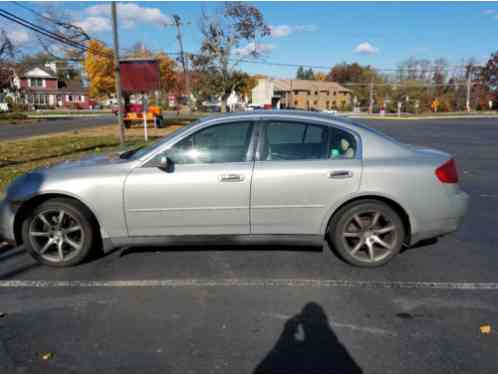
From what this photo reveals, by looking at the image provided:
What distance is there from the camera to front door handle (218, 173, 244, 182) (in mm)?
3625

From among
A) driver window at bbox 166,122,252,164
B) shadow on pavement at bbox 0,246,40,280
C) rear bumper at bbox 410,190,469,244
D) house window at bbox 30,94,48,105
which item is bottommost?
shadow on pavement at bbox 0,246,40,280

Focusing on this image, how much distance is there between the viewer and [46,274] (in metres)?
3.74

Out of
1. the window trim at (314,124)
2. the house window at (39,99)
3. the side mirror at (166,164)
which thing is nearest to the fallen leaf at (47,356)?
the side mirror at (166,164)

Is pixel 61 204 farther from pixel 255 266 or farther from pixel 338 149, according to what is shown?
pixel 338 149

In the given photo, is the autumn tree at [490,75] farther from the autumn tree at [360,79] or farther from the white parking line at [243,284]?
the white parking line at [243,284]

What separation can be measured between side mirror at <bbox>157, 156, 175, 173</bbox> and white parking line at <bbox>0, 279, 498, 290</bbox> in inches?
42.6

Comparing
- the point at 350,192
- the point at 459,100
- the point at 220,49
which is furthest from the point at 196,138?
the point at 459,100

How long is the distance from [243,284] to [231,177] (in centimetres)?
104

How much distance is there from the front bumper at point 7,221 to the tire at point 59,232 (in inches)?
4.5

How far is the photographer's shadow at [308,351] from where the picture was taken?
7.79ft

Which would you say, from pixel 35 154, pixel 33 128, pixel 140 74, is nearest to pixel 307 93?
pixel 33 128

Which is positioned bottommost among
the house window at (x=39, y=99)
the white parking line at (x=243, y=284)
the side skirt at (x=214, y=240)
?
the white parking line at (x=243, y=284)

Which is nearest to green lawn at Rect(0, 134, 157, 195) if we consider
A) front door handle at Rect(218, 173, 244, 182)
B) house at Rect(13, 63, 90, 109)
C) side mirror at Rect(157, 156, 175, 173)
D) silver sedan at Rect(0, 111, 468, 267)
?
silver sedan at Rect(0, 111, 468, 267)

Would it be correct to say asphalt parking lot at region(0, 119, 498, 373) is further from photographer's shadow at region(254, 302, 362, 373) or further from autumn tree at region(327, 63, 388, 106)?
autumn tree at region(327, 63, 388, 106)
